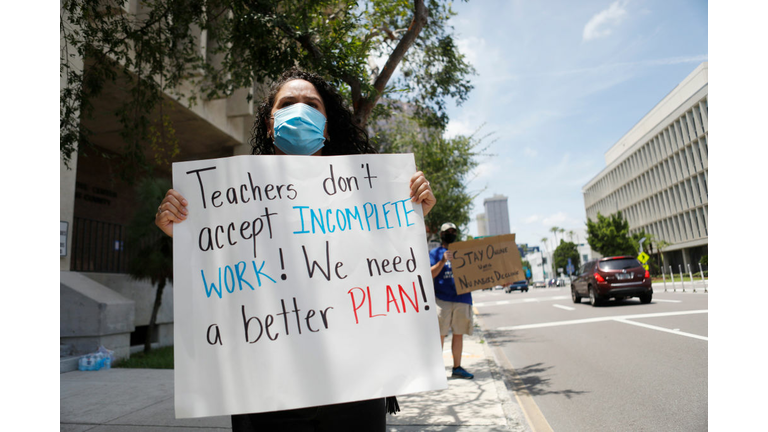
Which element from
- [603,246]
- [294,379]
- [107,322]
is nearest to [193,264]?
[294,379]

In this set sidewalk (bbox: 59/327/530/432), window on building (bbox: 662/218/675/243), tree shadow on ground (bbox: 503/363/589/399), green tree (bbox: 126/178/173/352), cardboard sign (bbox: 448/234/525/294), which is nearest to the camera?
sidewalk (bbox: 59/327/530/432)

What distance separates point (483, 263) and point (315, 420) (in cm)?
438

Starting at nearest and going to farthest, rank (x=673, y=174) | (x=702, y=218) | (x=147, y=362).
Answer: (x=147, y=362) → (x=702, y=218) → (x=673, y=174)

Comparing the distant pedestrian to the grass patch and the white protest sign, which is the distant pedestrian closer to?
the white protest sign

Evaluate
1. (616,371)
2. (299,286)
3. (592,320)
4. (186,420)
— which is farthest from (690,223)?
(299,286)

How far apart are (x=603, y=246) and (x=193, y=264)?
60776mm

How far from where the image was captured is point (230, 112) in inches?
533

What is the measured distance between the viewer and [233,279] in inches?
67.9

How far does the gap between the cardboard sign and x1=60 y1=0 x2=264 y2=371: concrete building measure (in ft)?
10.6

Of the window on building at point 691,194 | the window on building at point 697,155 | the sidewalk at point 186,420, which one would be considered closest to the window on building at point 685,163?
the window on building at point 691,194

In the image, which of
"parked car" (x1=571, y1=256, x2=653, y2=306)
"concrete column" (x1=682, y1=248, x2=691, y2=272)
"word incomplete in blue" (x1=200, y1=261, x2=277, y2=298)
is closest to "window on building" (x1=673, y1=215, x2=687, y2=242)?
"concrete column" (x1=682, y1=248, x2=691, y2=272)

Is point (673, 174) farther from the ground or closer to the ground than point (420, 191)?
farther from the ground

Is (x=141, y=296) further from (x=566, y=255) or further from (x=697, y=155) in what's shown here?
(x=566, y=255)

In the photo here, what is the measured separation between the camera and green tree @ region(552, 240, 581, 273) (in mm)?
103125
